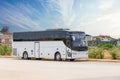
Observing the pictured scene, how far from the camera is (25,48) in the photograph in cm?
4247

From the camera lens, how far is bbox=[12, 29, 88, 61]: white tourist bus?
3750 centimetres

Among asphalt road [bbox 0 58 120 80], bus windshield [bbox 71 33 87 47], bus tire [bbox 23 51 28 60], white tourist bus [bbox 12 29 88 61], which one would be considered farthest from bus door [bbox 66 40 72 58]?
asphalt road [bbox 0 58 120 80]

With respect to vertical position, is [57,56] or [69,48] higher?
[69,48]

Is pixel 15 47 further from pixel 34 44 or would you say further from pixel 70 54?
pixel 70 54

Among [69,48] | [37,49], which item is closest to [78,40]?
[69,48]

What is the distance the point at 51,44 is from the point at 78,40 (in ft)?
9.97

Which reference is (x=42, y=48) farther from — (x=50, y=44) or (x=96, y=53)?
(x=96, y=53)

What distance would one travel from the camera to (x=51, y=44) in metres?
39.4

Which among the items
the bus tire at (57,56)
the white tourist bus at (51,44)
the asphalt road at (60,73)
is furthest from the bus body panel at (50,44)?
the asphalt road at (60,73)

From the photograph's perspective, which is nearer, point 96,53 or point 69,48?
point 69,48

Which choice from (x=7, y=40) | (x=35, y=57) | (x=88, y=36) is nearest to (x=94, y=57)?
(x=88, y=36)

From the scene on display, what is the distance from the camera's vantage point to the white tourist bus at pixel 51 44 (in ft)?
123

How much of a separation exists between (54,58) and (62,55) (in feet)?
4.61

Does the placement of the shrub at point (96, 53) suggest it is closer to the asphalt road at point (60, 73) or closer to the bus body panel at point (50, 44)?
the bus body panel at point (50, 44)
